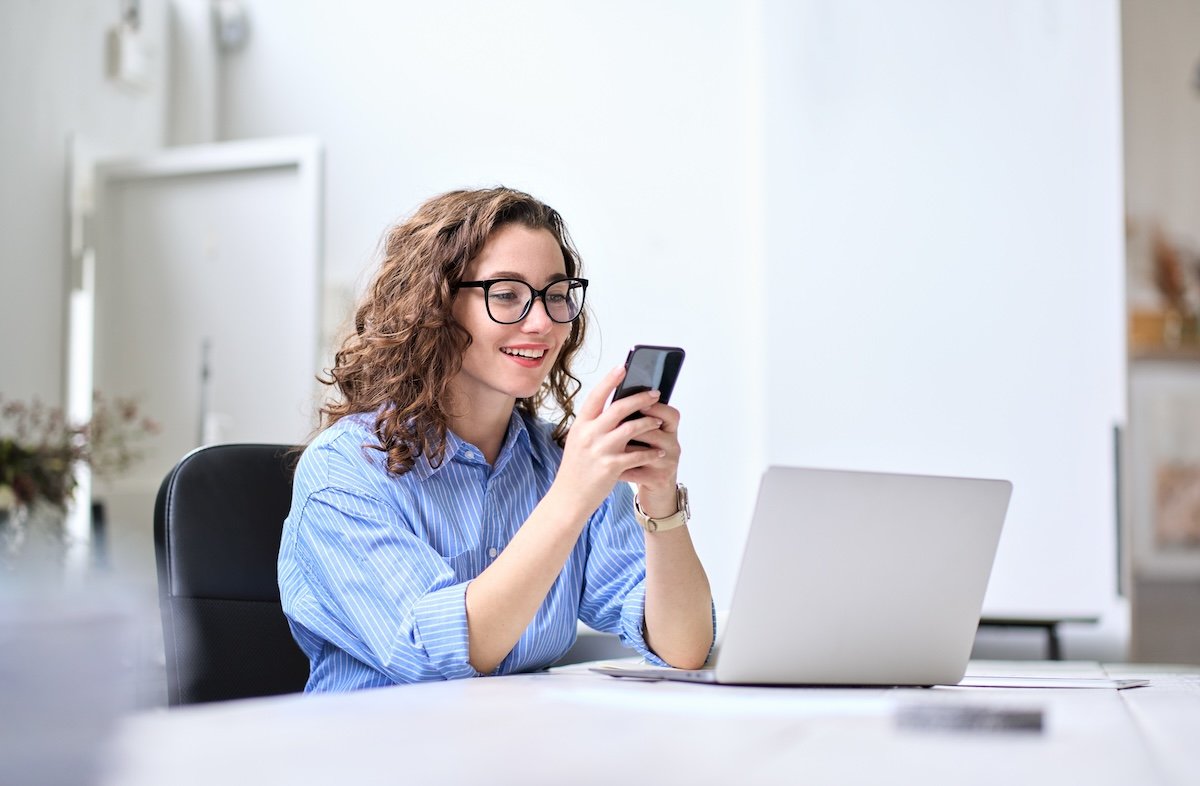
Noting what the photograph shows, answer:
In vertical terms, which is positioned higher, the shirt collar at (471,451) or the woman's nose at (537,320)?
the woman's nose at (537,320)

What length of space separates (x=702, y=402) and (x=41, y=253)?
2.03 m

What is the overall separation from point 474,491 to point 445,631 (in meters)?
0.29

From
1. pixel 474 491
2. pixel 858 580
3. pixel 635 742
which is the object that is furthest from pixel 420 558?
pixel 635 742

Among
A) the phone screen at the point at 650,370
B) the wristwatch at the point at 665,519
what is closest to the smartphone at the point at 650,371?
the phone screen at the point at 650,370

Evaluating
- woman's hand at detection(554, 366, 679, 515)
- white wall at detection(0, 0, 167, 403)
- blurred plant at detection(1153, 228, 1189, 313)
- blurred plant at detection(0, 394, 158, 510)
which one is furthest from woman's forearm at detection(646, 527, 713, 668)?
blurred plant at detection(1153, 228, 1189, 313)

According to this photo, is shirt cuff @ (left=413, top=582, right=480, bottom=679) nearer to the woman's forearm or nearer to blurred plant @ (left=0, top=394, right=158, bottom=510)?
the woman's forearm

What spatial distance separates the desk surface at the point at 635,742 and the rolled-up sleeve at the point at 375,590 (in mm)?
261

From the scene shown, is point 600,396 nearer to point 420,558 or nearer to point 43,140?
point 420,558

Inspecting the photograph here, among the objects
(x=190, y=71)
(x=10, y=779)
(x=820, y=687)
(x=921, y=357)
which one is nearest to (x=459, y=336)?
(x=820, y=687)

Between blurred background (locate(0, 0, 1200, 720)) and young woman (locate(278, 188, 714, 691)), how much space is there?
154cm

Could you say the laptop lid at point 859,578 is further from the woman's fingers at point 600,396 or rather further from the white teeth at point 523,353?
the white teeth at point 523,353

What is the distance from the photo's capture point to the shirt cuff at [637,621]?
53.0 inches

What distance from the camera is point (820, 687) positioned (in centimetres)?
94

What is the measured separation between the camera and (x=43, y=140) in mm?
3355
